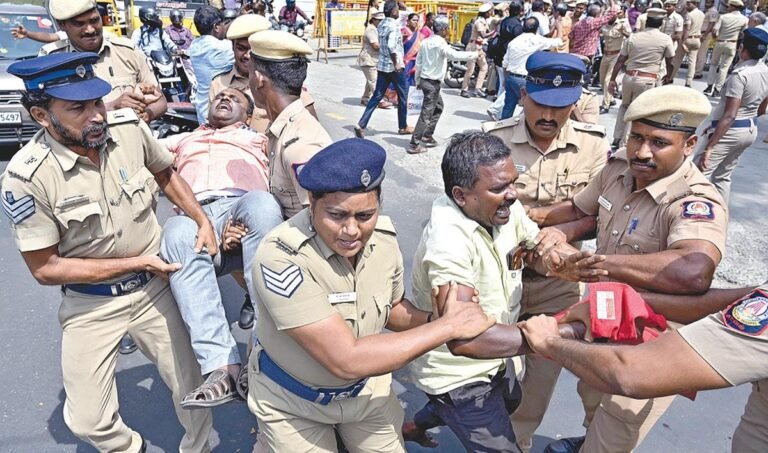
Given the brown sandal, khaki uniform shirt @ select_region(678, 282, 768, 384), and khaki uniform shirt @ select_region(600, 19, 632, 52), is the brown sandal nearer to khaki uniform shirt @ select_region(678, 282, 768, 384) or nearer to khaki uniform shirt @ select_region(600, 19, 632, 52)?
khaki uniform shirt @ select_region(678, 282, 768, 384)

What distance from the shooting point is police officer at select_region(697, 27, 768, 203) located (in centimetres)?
516

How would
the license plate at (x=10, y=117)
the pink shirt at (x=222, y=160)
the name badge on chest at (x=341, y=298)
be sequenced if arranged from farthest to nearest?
the license plate at (x=10, y=117)
the pink shirt at (x=222, y=160)
the name badge on chest at (x=341, y=298)

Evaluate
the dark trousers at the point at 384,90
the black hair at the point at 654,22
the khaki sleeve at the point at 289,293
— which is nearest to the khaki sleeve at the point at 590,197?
the khaki sleeve at the point at 289,293

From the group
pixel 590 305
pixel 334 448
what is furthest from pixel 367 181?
pixel 334 448

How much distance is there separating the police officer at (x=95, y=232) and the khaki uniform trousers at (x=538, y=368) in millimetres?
1599

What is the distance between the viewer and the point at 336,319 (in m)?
1.77

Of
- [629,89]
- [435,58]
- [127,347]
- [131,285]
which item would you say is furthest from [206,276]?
[629,89]

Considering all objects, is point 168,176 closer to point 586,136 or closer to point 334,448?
point 334,448

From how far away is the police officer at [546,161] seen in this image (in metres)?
2.76

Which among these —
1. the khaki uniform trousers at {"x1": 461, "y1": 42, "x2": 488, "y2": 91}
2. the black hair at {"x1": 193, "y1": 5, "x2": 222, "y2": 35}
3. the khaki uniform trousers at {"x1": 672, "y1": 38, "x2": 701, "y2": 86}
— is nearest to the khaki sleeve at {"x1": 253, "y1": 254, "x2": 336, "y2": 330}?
the black hair at {"x1": 193, "y1": 5, "x2": 222, "y2": 35}

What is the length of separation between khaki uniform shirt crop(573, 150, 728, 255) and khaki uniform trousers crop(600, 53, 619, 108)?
8.16 meters

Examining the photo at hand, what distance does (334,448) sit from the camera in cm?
212

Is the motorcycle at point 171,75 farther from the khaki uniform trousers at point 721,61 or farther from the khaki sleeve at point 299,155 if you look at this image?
the khaki uniform trousers at point 721,61

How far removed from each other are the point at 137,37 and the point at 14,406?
23.3 ft
